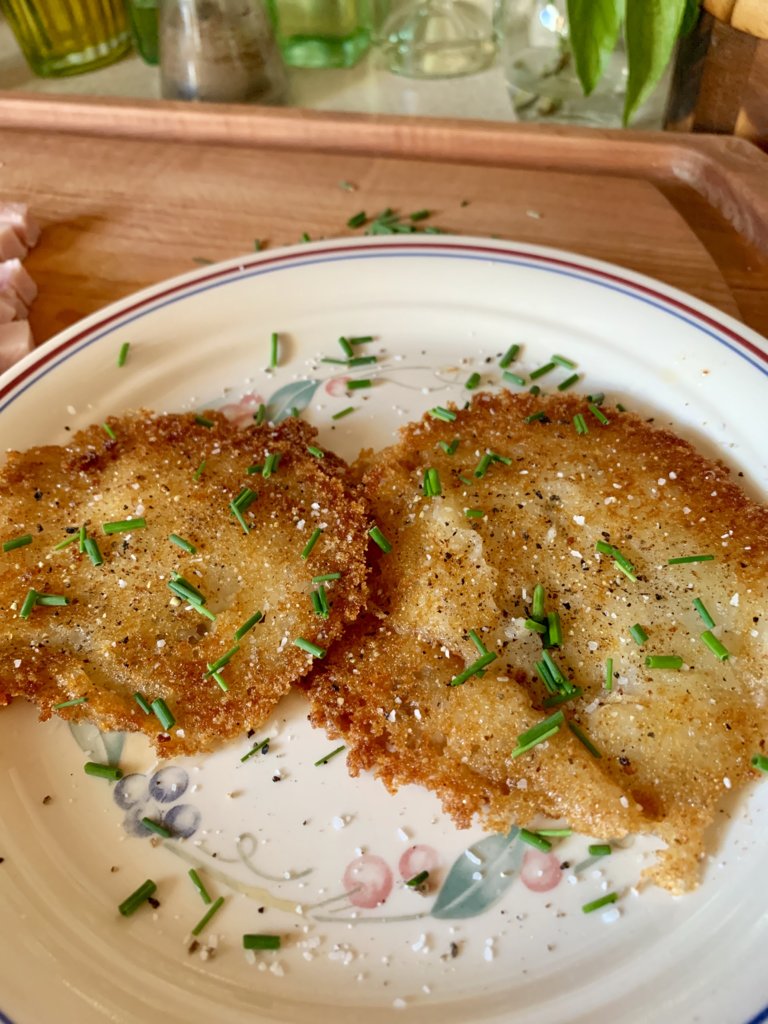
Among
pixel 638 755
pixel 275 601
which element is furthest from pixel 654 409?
pixel 275 601

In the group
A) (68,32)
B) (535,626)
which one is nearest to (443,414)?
(535,626)

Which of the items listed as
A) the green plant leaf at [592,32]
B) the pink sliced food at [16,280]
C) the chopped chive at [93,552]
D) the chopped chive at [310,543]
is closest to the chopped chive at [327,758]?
the chopped chive at [310,543]

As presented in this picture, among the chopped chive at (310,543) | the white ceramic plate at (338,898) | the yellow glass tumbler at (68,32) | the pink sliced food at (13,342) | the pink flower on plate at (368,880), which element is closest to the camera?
the white ceramic plate at (338,898)

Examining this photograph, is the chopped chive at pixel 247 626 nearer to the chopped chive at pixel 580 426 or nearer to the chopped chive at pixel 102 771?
the chopped chive at pixel 102 771

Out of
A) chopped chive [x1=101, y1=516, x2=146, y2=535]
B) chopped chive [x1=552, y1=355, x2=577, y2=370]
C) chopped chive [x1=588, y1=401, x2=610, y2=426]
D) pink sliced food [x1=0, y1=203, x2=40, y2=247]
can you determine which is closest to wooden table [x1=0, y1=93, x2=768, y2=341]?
pink sliced food [x1=0, y1=203, x2=40, y2=247]

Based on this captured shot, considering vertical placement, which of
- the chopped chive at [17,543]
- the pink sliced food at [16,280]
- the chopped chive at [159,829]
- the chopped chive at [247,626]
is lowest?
the chopped chive at [159,829]

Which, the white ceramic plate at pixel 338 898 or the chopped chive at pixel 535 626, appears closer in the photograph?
the white ceramic plate at pixel 338 898

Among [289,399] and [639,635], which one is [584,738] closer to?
[639,635]
